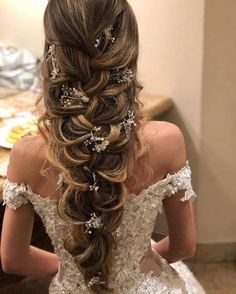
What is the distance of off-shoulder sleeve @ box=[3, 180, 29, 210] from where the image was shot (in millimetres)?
1147

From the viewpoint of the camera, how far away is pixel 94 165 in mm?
1070

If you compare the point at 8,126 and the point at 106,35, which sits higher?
the point at 106,35

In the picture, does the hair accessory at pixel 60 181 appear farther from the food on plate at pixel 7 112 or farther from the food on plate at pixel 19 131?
the food on plate at pixel 7 112

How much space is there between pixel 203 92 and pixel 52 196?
1.07 metres

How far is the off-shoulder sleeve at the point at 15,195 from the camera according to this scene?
115cm

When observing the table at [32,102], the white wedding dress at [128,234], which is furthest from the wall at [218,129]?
the white wedding dress at [128,234]

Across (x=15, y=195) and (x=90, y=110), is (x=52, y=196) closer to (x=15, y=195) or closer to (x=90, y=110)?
(x=15, y=195)

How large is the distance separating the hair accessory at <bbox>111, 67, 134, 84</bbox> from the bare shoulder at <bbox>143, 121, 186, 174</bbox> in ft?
0.40

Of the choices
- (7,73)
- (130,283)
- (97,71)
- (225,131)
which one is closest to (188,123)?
(225,131)

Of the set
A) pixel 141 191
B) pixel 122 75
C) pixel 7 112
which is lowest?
pixel 7 112

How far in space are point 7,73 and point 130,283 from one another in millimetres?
1372

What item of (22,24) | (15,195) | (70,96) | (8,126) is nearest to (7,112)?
(8,126)

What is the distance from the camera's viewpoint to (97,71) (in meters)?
1.05

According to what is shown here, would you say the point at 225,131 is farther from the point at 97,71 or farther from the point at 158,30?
the point at 97,71
